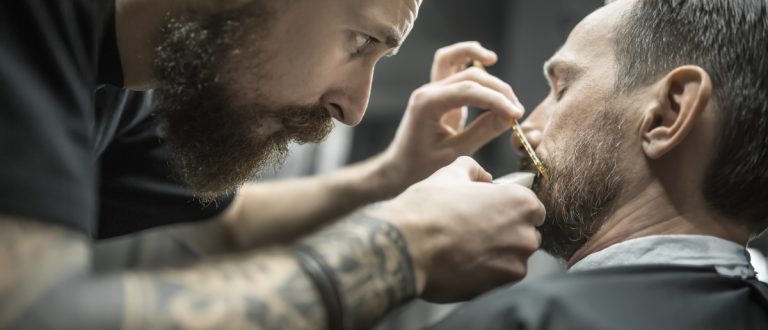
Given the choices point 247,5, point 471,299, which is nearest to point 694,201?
point 471,299

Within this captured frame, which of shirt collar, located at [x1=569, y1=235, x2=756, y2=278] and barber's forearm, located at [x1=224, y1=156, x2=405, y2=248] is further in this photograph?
barber's forearm, located at [x1=224, y1=156, x2=405, y2=248]

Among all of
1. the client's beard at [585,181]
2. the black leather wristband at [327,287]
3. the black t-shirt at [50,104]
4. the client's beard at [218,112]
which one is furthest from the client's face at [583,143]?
the black t-shirt at [50,104]

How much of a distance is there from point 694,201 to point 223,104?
3.22ft

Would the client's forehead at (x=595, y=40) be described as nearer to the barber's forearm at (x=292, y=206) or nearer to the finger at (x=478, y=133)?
the finger at (x=478, y=133)

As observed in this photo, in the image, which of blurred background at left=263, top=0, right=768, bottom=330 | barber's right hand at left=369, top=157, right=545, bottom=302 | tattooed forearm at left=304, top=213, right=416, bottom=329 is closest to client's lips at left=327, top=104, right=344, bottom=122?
barber's right hand at left=369, top=157, right=545, bottom=302

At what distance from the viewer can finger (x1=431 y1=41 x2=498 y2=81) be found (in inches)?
78.5

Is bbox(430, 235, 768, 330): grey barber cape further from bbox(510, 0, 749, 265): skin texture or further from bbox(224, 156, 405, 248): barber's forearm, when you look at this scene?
bbox(224, 156, 405, 248): barber's forearm

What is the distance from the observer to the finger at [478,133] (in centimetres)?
193

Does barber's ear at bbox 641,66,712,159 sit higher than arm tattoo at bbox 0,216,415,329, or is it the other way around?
barber's ear at bbox 641,66,712,159

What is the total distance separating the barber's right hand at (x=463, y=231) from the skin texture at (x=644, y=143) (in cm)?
29

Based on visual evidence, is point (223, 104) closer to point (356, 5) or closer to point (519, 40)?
point (356, 5)

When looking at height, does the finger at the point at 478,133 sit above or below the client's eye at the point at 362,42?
below

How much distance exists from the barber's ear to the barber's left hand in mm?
359

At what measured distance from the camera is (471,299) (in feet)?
4.58
